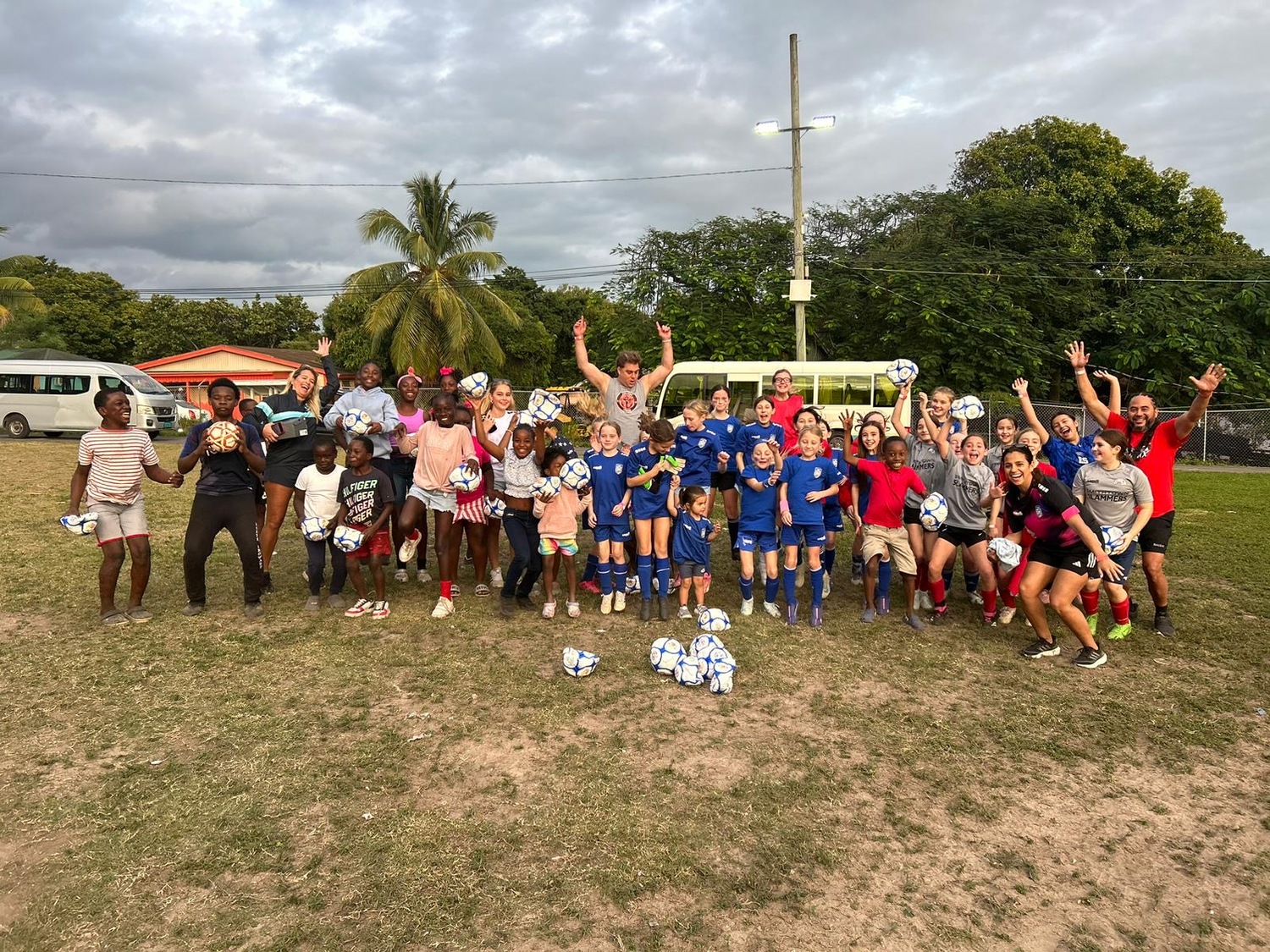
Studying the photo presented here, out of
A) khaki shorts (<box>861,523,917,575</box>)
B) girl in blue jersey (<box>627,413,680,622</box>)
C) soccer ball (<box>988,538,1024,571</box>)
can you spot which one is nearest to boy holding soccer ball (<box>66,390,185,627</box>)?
girl in blue jersey (<box>627,413,680,622</box>)

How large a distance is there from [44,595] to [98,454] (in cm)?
187

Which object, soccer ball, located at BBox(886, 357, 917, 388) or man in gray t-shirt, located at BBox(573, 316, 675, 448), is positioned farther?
soccer ball, located at BBox(886, 357, 917, 388)

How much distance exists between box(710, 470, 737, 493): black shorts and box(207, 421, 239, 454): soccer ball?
13.4ft

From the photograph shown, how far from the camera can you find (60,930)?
2531 mm

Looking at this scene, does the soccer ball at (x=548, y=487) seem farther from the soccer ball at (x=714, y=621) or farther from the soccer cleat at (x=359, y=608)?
the soccer cleat at (x=359, y=608)

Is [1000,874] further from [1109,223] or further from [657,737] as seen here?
[1109,223]

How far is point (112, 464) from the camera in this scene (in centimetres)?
542

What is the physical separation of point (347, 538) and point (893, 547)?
4286 mm

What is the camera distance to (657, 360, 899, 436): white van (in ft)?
57.4

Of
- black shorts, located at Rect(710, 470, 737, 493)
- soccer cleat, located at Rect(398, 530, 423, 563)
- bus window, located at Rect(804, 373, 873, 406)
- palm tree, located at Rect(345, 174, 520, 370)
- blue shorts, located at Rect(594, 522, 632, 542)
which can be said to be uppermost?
palm tree, located at Rect(345, 174, 520, 370)

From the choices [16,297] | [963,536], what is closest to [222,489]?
[963,536]

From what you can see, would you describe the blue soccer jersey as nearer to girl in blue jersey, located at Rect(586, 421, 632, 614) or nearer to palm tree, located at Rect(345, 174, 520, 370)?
girl in blue jersey, located at Rect(586, 421, 632, 614)

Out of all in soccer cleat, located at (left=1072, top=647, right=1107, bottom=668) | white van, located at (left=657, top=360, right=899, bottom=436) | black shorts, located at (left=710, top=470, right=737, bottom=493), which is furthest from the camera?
white van, located at (left=657, top=360, right=899, bottom=436)

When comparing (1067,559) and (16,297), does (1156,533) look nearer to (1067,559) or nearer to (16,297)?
(1067,559)
